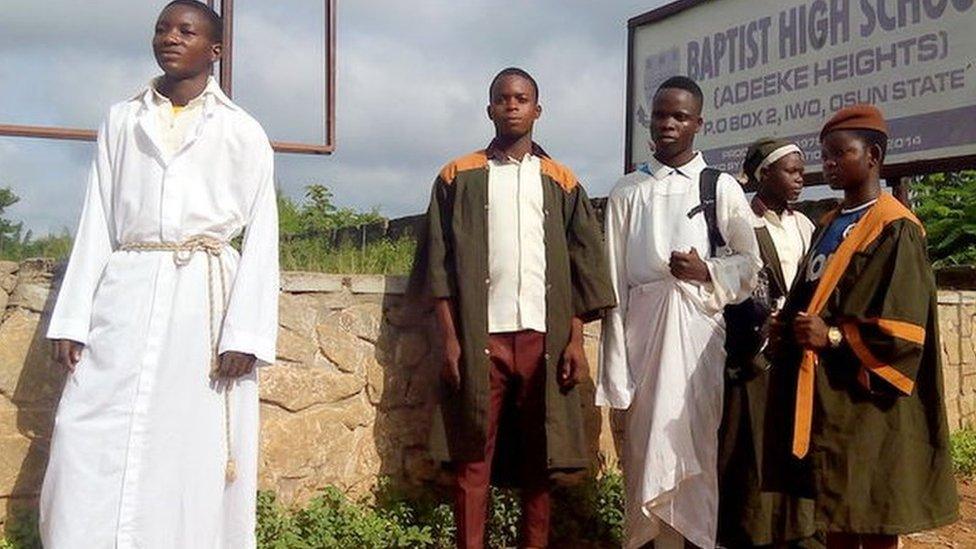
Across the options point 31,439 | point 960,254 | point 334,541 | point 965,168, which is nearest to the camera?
point 31,439

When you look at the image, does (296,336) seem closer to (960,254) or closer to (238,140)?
(238,140)

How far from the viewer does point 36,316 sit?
3678 mm

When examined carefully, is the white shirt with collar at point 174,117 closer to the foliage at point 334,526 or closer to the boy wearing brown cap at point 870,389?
the foliage at point 334,526

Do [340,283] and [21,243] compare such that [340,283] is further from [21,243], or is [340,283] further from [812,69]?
[812,69]

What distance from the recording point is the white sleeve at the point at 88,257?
298 centimetres

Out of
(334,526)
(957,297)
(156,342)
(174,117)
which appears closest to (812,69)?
(957,297)

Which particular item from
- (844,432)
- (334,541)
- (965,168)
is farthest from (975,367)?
(334,541)

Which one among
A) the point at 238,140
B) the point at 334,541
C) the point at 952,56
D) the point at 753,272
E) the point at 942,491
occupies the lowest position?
the point at 334,541

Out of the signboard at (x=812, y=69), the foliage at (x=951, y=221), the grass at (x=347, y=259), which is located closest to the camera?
the grass at (x=347, y=259)

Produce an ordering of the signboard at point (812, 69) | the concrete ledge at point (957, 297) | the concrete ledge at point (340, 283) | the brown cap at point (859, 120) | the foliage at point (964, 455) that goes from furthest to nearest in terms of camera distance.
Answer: the concrete ledge at point (957, 297)
the signboard at point (812, 69)
the foliage at point (964, 455)
the concrete ledge at point (340, 283)
the brown cap at point (859, 120)

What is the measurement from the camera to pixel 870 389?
308 cm

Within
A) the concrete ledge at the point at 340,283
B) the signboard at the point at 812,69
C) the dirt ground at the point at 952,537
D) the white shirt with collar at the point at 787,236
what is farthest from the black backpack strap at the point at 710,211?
the signboard at the point at 812,69

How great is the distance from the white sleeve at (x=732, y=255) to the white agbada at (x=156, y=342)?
5.10ft

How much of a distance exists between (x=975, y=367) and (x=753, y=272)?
353cm
